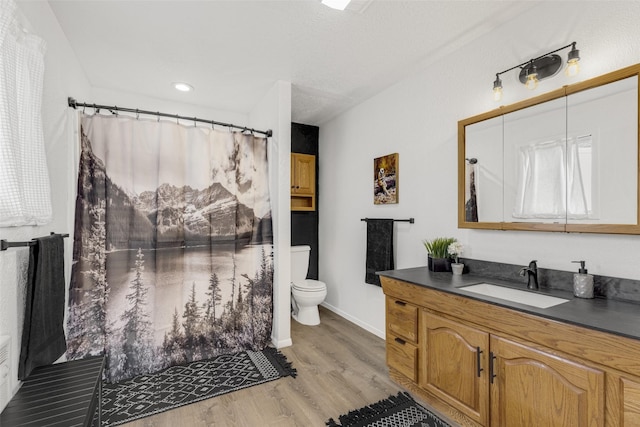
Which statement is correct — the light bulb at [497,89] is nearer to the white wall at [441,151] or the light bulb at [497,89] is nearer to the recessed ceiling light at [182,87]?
the white wall at [441,151]

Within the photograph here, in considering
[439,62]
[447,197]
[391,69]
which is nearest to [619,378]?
[447,197]

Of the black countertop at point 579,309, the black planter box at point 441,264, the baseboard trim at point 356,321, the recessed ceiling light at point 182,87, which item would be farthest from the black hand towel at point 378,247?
the recessed ceiling light at point 182,87

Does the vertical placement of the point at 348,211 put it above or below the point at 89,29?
below

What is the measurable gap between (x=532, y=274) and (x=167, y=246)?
2601mm

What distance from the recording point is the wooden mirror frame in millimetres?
1372

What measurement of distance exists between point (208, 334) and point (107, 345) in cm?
72

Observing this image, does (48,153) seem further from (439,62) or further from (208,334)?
(439,62)

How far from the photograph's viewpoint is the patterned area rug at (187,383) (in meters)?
1.84

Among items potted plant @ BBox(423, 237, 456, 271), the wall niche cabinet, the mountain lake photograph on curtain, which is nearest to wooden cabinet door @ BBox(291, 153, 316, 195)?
the wall niche cabinet

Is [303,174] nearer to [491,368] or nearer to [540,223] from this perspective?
[540,223]

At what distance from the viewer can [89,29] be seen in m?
1.98

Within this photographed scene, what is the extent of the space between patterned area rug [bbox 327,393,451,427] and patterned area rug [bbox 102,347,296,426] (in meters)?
0.63

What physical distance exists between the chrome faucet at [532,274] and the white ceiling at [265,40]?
62.1 inches

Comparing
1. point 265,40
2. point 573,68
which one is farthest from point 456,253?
point 265,40
